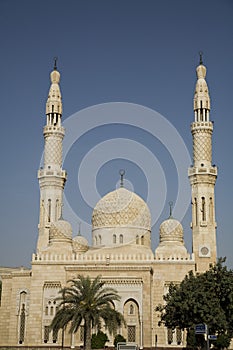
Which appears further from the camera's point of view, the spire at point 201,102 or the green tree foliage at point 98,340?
the spire at point 201,102

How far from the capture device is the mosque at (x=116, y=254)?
101 ft

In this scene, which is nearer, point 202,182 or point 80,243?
point 202,182

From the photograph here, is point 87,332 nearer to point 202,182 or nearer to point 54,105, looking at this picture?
point 202,182

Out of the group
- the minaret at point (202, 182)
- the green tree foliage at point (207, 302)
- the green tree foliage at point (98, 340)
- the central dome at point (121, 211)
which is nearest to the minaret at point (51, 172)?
the central dome at point (121, 211)

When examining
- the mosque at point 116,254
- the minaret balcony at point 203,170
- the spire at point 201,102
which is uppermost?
the spire at point 201,102

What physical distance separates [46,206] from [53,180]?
1.73 metres

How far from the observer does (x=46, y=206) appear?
35.2 metres

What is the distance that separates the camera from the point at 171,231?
34.1 metres

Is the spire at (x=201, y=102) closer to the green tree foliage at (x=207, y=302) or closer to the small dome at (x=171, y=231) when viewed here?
the small dome at (x=171, y=231)

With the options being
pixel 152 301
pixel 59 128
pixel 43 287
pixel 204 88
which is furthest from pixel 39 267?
pixel 204 88

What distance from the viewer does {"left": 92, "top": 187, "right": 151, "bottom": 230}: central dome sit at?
36.2 meters

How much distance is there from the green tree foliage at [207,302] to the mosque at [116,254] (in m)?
6.13

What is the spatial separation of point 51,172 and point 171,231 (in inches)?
336

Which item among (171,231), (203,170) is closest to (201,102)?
(203,170)
